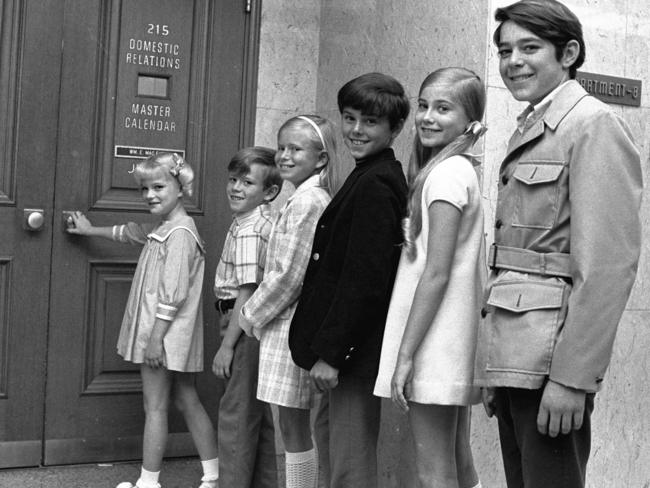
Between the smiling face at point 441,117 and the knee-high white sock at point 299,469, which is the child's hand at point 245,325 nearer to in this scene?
the knee-high white sock at point 299,469

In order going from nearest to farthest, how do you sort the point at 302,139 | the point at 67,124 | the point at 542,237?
the point at 542,237
the point at 302,139
the point at 67,124

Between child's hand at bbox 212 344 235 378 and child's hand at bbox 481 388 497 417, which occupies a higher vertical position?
child's hand at bbox 481 388 497 417

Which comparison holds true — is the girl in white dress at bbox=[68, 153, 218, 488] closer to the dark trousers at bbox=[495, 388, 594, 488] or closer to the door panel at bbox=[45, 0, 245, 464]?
the door panel at bbox=[45, 0, 245, 464]

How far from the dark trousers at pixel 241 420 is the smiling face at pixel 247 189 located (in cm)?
58

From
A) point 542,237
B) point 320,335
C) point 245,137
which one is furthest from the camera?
point 245,137

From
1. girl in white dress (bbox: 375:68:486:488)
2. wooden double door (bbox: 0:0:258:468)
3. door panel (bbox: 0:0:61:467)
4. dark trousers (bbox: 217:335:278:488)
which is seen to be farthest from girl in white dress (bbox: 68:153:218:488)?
girl in white dress (bbox: 375:68:486:488)

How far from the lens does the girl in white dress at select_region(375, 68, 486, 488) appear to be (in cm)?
312

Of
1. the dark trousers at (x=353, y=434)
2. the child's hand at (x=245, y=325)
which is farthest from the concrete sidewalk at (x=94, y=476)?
the dark trousers at (x=353, y=434)

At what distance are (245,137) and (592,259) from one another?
2901mm

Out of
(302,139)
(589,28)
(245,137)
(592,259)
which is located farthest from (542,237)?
(245,137)

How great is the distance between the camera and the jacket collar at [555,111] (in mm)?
2766

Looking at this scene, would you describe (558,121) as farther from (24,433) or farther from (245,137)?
(24,433)

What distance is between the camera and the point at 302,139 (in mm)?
3957

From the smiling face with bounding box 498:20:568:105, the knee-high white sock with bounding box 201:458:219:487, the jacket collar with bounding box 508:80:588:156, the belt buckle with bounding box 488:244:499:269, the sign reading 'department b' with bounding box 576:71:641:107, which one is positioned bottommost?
the knee-high white sock with bounding box 201:458:219:487
